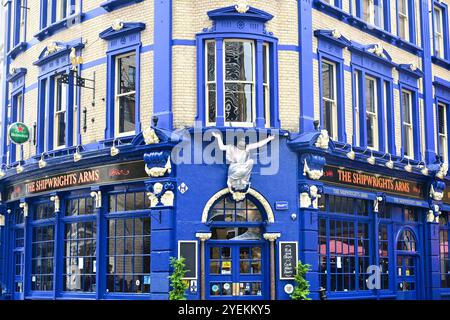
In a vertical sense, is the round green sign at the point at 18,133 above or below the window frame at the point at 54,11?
below

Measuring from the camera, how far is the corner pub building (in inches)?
658

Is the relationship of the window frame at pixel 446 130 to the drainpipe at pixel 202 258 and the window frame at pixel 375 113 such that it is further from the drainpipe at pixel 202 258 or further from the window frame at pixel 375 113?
the drainpipe at pixel 202 258

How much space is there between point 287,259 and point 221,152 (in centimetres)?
305

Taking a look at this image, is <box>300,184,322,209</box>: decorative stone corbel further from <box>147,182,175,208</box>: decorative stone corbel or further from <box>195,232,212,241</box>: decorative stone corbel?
<box>147,182,175,208</box>: decorative stone corbel

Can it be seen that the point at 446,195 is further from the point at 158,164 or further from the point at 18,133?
the point at 18,133

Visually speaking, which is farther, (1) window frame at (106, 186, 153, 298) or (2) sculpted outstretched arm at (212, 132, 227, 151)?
(1) window frame at (106, 186, 153, 298)

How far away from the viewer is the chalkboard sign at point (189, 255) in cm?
1616

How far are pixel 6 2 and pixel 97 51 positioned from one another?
7922 mm

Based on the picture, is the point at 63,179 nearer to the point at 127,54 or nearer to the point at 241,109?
the point at 127,54

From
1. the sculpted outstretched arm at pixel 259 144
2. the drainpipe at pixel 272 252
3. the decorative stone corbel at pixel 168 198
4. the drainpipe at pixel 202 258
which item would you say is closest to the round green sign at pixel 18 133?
the decorative stone corbel at pixel 168 198

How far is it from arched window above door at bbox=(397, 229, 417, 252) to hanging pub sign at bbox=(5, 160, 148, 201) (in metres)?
9.14

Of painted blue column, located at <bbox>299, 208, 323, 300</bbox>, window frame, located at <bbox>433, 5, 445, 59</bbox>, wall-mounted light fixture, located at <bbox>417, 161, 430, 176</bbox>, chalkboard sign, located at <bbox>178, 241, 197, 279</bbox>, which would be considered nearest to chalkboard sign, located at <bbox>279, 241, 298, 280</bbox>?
painted blue column, located at <bbox>299, 208, 323, 300</bbox>

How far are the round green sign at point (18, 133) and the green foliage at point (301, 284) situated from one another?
31.9 feet

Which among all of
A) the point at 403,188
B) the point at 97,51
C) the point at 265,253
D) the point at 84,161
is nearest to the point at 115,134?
the point at 84,161
